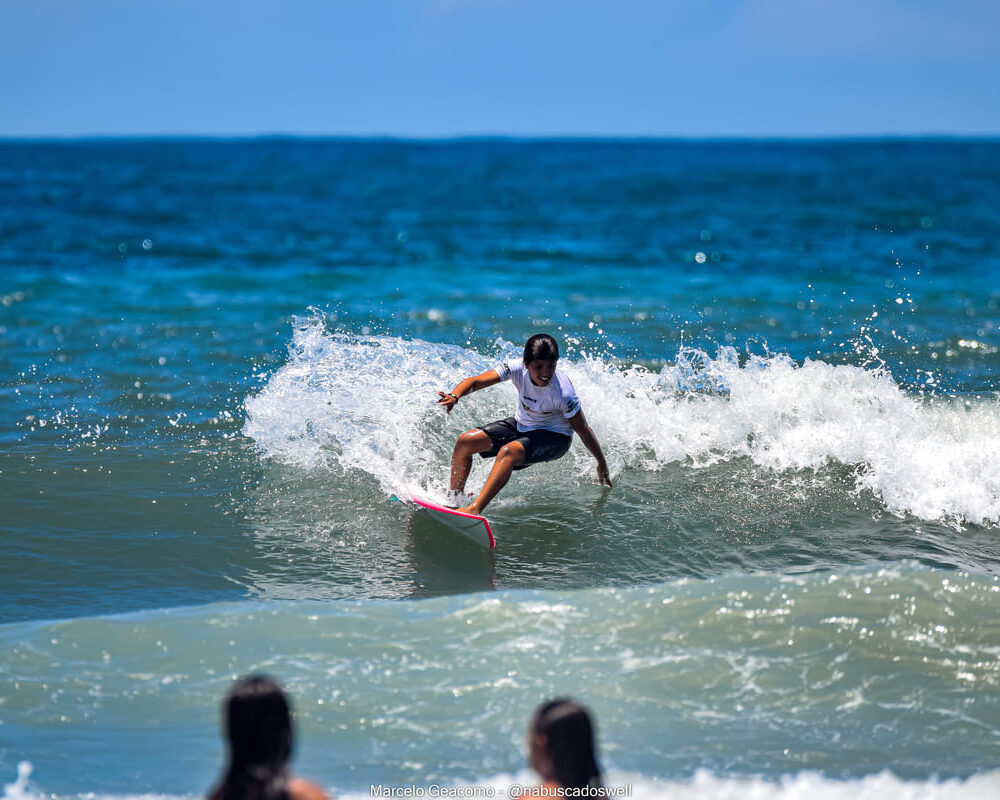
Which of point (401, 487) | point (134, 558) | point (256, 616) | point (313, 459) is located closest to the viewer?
point (256, 616)

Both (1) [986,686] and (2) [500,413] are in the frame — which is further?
(2) [500,413]

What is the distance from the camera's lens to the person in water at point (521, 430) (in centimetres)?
762

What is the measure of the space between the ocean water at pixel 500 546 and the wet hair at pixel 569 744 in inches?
76.2

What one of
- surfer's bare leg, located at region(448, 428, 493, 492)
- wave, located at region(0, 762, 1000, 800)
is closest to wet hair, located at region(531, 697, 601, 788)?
wave, located at region(0, 762, 1000, 800)

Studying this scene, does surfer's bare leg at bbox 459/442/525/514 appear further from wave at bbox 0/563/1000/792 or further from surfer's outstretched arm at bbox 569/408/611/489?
wave at bbox 0/563/1000/792

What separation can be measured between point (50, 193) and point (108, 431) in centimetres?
3936

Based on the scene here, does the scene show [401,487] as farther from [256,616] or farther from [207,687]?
[207,687]

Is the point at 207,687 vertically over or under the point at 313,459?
under

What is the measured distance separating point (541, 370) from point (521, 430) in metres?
0.66

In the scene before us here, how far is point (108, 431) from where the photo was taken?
10500mm

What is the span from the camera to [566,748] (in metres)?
2.91

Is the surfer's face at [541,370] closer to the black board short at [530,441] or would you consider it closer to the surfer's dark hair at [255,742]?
the black board short at [530,441]

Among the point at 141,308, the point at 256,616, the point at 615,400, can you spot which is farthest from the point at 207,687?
the point at 141,308

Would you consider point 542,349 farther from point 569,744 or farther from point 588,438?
point 569,744
